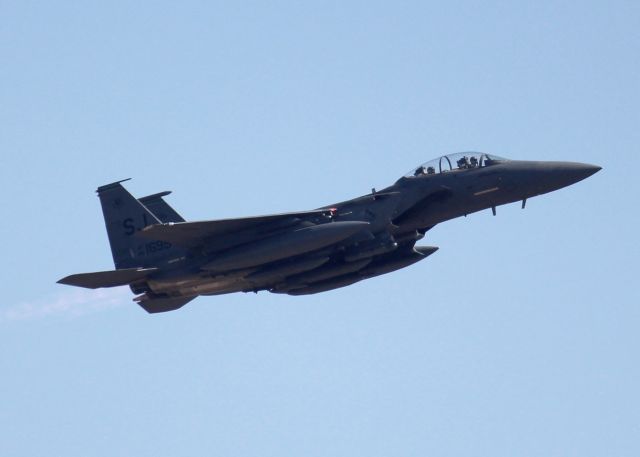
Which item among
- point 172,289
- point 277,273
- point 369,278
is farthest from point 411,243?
point 172,289

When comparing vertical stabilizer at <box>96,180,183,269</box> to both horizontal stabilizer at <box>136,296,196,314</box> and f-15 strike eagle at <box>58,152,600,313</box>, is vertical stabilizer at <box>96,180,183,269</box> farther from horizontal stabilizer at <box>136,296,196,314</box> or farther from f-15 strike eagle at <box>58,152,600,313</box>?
horizontal stabilizer at <box>136,296,196,314</box>

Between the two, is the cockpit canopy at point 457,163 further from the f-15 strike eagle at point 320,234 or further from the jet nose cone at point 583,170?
the jet nose cone at point 583,170

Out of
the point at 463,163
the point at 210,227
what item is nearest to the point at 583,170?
the point at 463,163

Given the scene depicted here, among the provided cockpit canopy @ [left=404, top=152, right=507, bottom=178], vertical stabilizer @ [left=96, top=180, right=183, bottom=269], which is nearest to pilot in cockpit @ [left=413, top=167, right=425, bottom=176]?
cockpit canopy @ [left=404, top=152, right=507, bottom=178]

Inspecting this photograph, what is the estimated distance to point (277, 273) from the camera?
29516 mm

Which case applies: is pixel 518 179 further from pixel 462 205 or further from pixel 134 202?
pixel 134 202

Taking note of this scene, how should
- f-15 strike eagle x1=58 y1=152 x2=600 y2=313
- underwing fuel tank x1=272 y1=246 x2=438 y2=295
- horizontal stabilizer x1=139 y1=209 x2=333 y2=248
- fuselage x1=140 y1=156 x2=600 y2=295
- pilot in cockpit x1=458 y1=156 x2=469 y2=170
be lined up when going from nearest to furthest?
horizontal stabilizer x1=139 y1=209 x2=333 y2=248 < f-15 strike eagle x1=58 y1=152 x2=600 y2=313 < fuselage x1=140 y1=156 x2=600 y2=295 < pilot in cockpit x1=458 y1=156 x2=469 y2=170 < underwing fuel tank x1=272 y1=246 x2=438 y2=295

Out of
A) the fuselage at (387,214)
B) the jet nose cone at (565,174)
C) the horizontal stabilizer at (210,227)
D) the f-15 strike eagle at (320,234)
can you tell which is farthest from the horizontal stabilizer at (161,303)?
the jet nose cone at (565,174)

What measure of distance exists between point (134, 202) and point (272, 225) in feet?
13.9

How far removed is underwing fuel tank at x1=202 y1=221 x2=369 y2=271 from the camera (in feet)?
94.1

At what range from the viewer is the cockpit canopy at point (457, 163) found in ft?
98.9

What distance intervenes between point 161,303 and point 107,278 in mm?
2197

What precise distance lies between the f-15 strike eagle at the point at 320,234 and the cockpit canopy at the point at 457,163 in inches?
0.9

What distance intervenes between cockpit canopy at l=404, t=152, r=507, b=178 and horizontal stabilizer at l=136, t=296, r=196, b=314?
6.25 m
